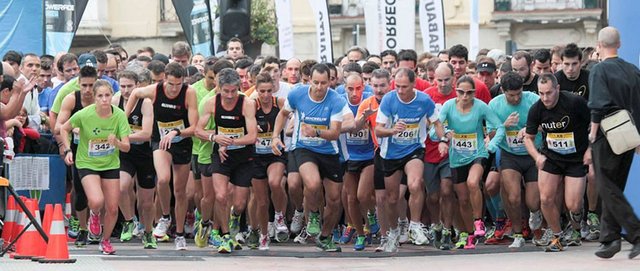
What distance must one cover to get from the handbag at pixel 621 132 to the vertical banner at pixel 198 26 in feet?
41.6

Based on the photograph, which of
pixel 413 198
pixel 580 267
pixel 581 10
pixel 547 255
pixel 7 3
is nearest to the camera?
pixel 580 267

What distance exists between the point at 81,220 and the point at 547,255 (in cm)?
485

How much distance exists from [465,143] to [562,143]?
46.6 inches

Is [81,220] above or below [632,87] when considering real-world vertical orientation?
below

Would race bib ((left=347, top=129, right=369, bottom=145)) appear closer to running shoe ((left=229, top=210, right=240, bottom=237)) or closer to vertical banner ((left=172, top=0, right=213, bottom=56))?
running shoe ((left=229, top=210, right=240, bottom=237))

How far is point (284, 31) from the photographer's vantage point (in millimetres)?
25328

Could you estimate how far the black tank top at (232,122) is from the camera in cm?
1590

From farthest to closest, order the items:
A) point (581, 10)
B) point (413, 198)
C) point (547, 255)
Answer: point (581, 10) < point (413, 198) < point (547, 255)

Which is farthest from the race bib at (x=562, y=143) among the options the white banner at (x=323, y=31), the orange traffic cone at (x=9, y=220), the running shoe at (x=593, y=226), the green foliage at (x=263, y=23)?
the green foliage at (x=263, y=23)

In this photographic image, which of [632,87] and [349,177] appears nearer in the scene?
[632,87]

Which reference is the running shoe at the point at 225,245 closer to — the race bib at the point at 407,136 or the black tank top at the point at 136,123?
the black tank top at the point at 136,123

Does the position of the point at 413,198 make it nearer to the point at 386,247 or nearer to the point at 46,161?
the point at 386,247

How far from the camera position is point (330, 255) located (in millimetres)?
15945

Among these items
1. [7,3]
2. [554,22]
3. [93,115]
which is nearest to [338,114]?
[93,115]
